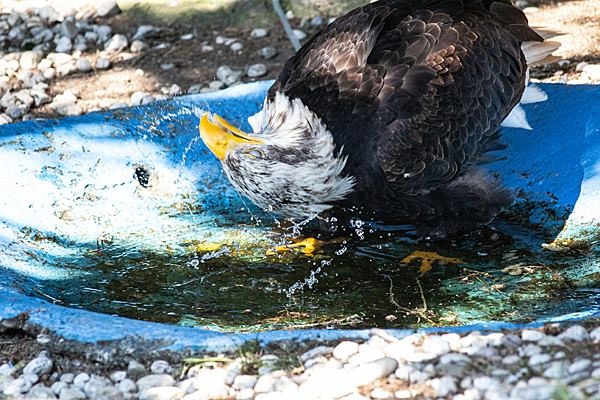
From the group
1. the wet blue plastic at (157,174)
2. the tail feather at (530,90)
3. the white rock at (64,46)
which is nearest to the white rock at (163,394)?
the wet blue plastic at (157,174)

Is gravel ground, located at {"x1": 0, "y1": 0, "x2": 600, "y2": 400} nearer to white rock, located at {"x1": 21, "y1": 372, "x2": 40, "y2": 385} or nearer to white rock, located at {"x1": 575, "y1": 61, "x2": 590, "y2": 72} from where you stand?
white rock, located at {"x1": 21, "y1": 372, "x2": 40, "y2": 385}

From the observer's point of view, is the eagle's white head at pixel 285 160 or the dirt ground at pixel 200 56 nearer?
the eagle's white head at pixel 285 160

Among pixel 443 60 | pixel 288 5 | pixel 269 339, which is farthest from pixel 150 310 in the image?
pixel 288 5

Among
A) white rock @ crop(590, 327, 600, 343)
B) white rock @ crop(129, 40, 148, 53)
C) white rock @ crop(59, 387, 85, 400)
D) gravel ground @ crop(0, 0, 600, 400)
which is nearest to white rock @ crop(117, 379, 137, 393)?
gravel ground @ crop(0, 0, 600, 400)

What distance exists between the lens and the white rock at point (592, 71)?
6512 mm

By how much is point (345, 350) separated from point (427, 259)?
161 centimetres

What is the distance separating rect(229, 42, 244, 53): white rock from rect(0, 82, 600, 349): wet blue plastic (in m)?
2.30

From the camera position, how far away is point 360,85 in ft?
14.9

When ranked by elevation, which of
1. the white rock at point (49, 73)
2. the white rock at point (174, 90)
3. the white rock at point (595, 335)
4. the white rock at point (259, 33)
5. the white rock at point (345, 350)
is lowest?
the white rock at point (174, 90)

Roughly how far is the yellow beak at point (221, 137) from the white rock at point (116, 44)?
3.87 m

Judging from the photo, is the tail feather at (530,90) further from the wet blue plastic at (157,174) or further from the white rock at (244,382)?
the white rock at (244,382)

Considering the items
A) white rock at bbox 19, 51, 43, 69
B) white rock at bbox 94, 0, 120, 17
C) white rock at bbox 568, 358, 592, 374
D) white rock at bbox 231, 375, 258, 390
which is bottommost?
white rock at bbox 19, 51, 43, 69

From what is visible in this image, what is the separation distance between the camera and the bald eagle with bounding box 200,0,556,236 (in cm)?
439

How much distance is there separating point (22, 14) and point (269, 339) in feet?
20.2
